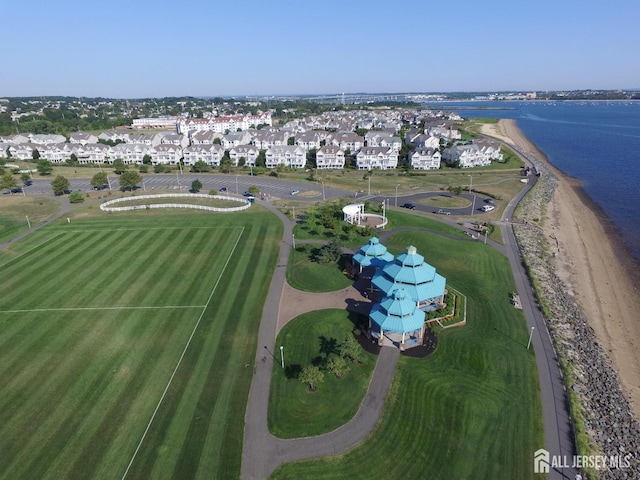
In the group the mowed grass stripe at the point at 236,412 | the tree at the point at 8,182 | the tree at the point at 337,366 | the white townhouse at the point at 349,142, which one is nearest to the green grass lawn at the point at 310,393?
the tree at the point at 337,366

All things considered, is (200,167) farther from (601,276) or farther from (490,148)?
(601,276)

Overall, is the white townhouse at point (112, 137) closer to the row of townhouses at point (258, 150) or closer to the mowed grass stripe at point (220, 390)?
the row of townhouses at point (258, 150)

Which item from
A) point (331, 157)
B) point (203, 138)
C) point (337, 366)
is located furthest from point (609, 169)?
point (203, 138)

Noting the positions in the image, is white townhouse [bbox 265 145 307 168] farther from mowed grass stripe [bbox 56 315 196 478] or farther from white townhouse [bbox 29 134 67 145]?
white townhouse [bbox 29 134 67 145]

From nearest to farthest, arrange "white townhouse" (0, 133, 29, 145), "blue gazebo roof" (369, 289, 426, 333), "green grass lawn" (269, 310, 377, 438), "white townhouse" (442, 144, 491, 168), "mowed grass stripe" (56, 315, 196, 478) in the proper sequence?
"mowed grass stripe" (56, 315, 196, 478) < "green grass lawn" (269, 310, 377, 438) < "blue gazebo roof" (369, 289, 426, 333) < "white townhouse" (442, 144, 491, 168) < "white townhouse" (0, 133, 29, 145)

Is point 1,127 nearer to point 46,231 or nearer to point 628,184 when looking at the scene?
point 46,231

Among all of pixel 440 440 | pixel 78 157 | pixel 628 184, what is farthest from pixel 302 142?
pixel 440 440

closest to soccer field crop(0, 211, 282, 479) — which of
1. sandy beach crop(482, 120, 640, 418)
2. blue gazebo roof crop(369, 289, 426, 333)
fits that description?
blue gazebo roof crop(369, 289, 426, 333)
